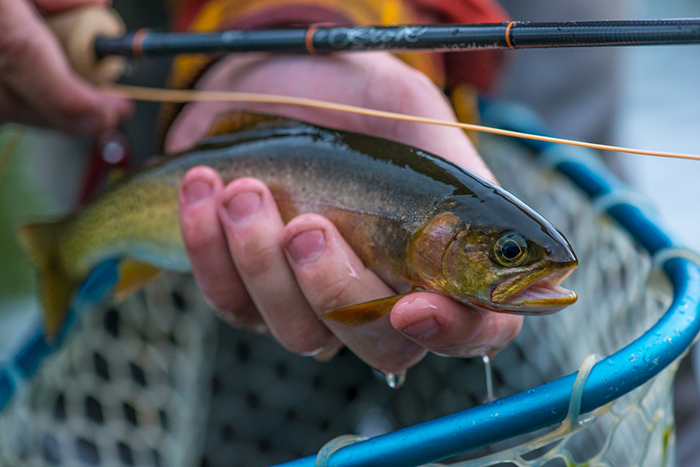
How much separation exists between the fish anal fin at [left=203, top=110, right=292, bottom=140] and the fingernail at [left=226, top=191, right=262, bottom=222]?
0.43 ft

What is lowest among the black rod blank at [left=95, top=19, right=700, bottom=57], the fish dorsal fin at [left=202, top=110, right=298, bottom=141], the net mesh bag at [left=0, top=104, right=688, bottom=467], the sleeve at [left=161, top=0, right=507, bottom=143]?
the net mesh bag at [left=0, top=104, right=688, bottom=467]

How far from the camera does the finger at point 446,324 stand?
661mm

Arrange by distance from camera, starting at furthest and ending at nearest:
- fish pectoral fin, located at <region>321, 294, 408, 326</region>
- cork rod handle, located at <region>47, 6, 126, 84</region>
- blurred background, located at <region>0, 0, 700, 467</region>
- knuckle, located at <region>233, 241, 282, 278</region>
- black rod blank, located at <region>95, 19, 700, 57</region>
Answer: blurred background, located at <region>0, 0, 700, 467</region> → cork rod handle, located at <region>47, 6, 126, 84</region> → knuckle, located at <region>233, 241, 282, 278</region> → fish pectoral fin, located at <region>321, 294, 408, 326</region> → black rod blank, located at <region>95, 19, 700, 57</region>

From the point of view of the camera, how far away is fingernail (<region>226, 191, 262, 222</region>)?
0.80 m

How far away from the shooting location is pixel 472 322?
685 millimetres

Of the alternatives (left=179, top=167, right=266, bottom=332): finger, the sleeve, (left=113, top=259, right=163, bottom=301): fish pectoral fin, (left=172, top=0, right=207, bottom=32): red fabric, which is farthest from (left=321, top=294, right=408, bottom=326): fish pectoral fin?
(left=172, top=0, right=207, bottom=32): red fabric

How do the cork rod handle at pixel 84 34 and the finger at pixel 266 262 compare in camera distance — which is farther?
the cork rod handle at pixel 84 34

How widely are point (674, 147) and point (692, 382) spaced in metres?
1.96

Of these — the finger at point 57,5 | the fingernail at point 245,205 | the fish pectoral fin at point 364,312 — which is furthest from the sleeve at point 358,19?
the fish pectoral fin at point 364,312

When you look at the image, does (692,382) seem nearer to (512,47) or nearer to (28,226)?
(512,47)

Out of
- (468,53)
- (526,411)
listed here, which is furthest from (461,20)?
(526,411)

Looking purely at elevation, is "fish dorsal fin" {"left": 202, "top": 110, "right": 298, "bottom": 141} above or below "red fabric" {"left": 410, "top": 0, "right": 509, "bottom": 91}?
below

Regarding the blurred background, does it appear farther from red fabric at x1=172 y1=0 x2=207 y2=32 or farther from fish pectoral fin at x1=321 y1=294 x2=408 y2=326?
fish pectoral fin at x1=321 y1=294 x2=408 y2=326

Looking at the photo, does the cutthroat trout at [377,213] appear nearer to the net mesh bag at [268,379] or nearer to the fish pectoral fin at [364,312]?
the fish pectoral fin at [364,312]
